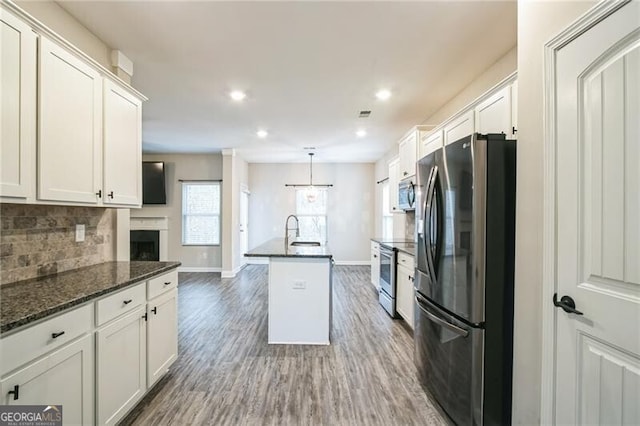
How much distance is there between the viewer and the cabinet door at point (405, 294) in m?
3.30

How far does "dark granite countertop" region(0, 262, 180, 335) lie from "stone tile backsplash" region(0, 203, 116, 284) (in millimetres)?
70

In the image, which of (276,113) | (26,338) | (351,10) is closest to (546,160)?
(351,10)

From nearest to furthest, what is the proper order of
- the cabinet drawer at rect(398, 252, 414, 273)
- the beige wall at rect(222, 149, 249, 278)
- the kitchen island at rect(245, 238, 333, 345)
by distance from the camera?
the kitchen island at rect(245, 238, 333, 345) < the cabinet drawer at rect(398, 252, 414, 273) < the beige wall at rect(222, 149, 249, 278)

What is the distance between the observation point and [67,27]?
207 centimetres

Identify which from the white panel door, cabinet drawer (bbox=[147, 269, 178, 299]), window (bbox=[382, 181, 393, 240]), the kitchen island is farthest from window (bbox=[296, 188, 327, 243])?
the white panel door

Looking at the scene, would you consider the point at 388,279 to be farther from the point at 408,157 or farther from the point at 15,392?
the point at 15,392

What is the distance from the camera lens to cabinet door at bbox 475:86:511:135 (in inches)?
77.6

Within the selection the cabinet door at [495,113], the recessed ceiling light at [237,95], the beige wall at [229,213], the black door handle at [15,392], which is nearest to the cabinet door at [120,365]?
the black door handle at [15,392]

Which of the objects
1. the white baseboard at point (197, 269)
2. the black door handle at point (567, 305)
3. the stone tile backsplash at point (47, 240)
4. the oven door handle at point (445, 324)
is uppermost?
the stone tile backsplash at point (47, 240)

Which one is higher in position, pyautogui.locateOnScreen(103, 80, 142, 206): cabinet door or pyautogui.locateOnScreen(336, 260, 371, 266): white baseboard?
pyautogui.locateOnScreen(103, 80, 142, 206): cabinet door

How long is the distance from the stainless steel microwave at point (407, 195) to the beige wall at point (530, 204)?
222 centimetres

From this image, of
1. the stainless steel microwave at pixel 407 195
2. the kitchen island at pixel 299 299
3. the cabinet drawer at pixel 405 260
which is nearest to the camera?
the kitchen island at pixel 299 299

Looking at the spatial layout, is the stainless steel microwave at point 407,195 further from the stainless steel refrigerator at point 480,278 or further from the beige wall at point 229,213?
the beige wall at point 229,213

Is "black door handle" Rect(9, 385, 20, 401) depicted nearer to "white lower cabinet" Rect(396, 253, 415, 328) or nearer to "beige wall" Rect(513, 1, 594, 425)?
"beige wall" Rect(513, 1, 594, 425)
